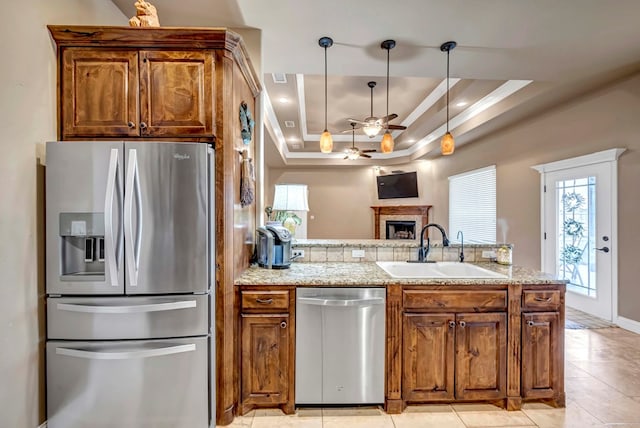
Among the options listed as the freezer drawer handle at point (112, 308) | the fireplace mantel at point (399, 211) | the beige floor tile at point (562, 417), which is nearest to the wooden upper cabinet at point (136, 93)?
the freezer drawer handle at point (112, 308)

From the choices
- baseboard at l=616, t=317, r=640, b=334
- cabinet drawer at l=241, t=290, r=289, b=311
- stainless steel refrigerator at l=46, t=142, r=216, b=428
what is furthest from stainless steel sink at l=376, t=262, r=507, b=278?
baseboard at l=616, t=317, r=640, b=334

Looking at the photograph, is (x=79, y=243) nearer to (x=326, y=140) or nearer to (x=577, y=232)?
(x=326, y=140)

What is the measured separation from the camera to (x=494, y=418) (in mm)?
2068

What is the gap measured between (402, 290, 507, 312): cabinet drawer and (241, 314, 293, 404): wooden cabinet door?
85 cm

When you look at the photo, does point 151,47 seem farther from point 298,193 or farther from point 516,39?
point 516,39

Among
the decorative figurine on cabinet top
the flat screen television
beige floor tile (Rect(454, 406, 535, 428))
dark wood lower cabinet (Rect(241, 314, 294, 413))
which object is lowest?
beige floor tile (Rect(454, 406, 535, 428))

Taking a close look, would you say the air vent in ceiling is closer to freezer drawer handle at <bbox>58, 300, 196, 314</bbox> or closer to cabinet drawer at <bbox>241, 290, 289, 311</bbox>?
cabinet drawer at <bbox>241, 290, 289, 311</bbox>

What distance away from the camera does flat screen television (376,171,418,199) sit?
858 cm

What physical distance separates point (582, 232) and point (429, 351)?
3454 mm

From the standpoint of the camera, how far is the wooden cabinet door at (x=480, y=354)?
2.10m

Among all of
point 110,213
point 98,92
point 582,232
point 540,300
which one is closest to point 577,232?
point 582,232

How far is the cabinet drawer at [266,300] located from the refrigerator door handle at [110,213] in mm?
777

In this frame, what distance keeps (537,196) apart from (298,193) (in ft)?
12.6

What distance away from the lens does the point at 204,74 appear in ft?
6.33
